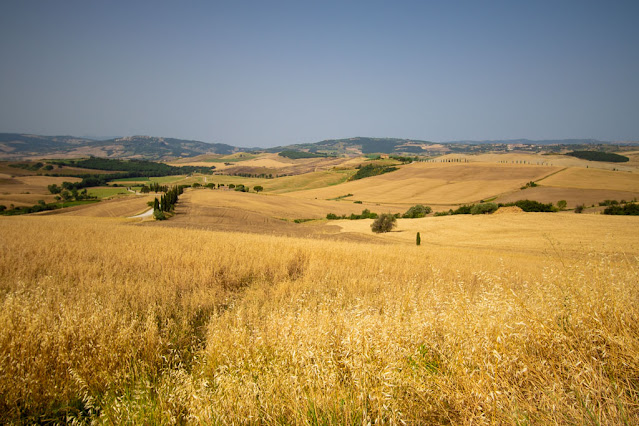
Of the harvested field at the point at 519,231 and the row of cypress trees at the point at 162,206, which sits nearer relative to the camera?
the harvested field at the point at 519,231

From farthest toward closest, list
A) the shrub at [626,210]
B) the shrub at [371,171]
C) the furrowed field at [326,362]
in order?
the shrub at [371,171]
the shrub at [626,210]
the furrowed field at [326,362]

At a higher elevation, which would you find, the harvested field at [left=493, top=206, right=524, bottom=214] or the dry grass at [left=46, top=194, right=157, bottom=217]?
the harvested field at [left=493, top=206, right=524, bottom=214]

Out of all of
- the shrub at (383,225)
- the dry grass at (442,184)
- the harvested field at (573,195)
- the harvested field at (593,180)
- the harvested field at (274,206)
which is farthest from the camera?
the dry grass at (442,184)

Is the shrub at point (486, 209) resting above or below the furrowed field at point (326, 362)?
below

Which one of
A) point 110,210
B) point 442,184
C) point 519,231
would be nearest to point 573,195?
point 519,231

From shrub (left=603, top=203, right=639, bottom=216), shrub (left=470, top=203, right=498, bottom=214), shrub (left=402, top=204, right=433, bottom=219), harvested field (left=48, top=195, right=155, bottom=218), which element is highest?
shrub (left=603, top=203, right=639, bottom=216)

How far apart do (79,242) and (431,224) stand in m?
40.4

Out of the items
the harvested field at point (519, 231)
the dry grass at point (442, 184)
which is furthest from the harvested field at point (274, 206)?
the dry grass at point (442, 184)

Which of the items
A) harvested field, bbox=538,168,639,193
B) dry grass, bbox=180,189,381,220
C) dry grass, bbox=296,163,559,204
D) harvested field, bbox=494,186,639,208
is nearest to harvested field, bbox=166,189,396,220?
dry grass, bbox=180,189,381,220

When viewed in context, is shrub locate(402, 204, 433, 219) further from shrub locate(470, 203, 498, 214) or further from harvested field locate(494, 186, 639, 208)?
harvested field locate(494, 186, 639, 208)

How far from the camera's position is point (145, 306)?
5602 mm

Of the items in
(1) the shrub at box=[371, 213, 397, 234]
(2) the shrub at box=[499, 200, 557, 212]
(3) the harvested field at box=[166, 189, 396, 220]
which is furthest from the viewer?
(3) the harvested field at box=[166, 189, 396, 220]

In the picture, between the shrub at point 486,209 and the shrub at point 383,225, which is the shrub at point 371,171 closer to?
the shrub at point 486,209

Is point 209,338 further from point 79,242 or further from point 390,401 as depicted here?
point 79,242
